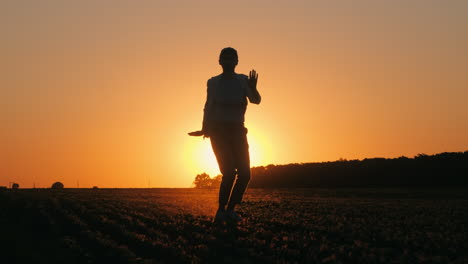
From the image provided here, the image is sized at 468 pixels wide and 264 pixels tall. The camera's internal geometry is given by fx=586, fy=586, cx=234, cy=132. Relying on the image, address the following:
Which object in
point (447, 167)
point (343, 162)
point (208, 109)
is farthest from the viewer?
point (343, 162)

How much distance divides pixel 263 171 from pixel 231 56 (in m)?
48.2

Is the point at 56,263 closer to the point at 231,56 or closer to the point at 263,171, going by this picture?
the point at 231,56

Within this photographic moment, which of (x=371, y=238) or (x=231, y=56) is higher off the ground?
(x=231, y=56)

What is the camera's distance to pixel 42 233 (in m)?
7.59

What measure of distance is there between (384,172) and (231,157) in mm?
35110

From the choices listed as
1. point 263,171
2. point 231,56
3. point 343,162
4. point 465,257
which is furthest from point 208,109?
point 263,171

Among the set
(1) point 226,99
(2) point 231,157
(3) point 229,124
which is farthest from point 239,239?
(1) point 226,99

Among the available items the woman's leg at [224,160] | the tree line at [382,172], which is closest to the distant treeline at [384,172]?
the tree line at [382,172]

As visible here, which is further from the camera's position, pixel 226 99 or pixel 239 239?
pixel 226 99

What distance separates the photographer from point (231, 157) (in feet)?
29.8

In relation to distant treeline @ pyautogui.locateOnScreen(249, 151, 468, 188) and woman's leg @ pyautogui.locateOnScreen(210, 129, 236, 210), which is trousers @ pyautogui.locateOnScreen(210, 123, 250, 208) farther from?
distant treeline @ pyautogui.locateOnScreen(249, 151, 468, 188)

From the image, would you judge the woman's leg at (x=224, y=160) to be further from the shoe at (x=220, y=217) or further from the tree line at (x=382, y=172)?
the tree line at (x=382, y=172)

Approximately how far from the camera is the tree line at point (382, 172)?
38.2 meters

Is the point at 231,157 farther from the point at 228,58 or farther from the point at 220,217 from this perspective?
the point at 228,58
